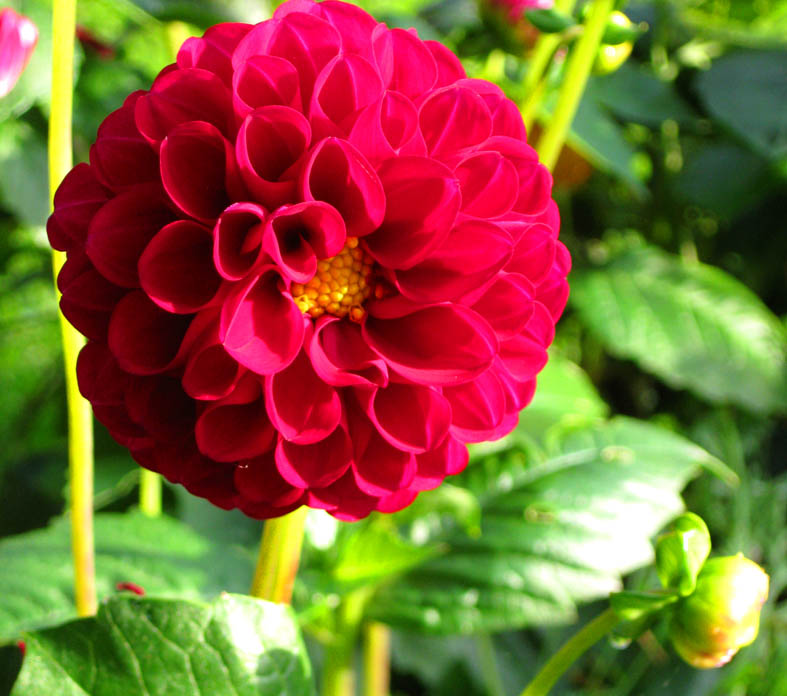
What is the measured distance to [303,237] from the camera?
12.9 inches

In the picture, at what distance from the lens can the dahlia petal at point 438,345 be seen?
308 mm

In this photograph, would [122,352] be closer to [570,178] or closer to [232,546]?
[232,546]

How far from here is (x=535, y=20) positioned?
1.42 feet

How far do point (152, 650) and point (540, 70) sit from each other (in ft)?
1.19

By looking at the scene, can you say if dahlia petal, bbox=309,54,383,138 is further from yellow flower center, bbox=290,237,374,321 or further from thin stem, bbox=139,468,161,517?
thin stem, bbox=139,468,161,517

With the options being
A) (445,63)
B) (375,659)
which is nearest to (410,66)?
(445,63)

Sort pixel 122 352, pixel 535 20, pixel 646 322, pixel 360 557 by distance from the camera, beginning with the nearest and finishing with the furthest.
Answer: pixel 122 352, pixel 535 20, pixel 360 557, pixel 646 322

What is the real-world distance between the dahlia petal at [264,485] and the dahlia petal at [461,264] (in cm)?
8

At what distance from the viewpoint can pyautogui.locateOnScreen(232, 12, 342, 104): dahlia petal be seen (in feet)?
1.03

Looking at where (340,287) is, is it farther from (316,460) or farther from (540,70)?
(540,70)

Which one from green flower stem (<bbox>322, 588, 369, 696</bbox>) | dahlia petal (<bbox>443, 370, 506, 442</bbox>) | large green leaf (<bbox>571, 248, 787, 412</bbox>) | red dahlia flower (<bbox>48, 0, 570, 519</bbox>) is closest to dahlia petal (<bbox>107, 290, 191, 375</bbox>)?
red dahlia flower (<bbox>48, 0, 570, 519</bbox>)

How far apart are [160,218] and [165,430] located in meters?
0.07

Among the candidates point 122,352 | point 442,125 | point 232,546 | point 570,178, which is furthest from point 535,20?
point 570,178

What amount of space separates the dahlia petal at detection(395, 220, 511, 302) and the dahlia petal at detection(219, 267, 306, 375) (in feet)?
0.14
